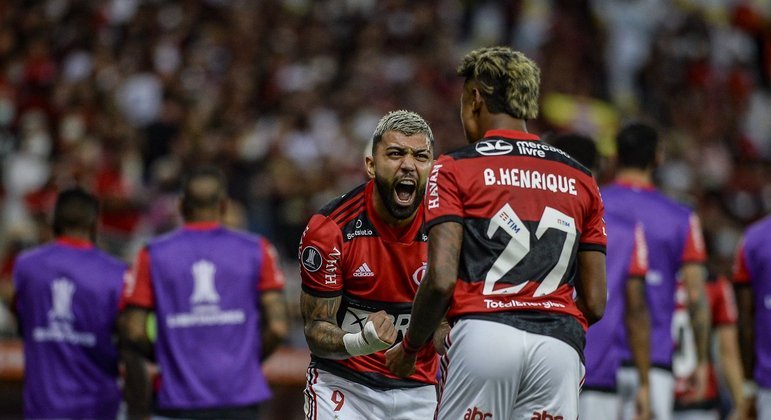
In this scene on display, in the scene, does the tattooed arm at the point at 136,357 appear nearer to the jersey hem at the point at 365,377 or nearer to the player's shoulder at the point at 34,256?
the player's shoulder at the point at 34,256

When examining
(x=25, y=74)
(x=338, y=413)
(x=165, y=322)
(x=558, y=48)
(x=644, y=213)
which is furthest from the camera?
(x=558, y=48)

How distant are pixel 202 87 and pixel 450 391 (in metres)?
11.7

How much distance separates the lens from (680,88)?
862 inches

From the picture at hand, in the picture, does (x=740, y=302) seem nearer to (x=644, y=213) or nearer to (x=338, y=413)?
(x=644, y=213)

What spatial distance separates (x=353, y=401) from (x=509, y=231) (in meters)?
1.64

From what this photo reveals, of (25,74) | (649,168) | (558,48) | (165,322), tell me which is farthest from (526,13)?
(165,322)

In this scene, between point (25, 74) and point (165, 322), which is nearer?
point (165, 322)

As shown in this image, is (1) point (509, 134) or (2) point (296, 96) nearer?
(1) point (509, 134)

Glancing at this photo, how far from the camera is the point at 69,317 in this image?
29.4 ft

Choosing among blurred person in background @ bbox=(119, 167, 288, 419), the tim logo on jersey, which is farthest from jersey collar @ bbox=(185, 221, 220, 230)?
the tim logo on jersey

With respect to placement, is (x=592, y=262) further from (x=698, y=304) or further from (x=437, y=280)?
(x=698, y=304)

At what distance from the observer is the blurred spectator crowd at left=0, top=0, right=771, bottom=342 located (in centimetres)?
1469

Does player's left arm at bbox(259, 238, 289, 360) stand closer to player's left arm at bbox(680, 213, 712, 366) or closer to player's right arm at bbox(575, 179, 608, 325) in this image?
player's left arm at bbox(680, 213, 712, 366)

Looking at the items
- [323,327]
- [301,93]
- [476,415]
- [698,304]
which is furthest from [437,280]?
[301,93]
